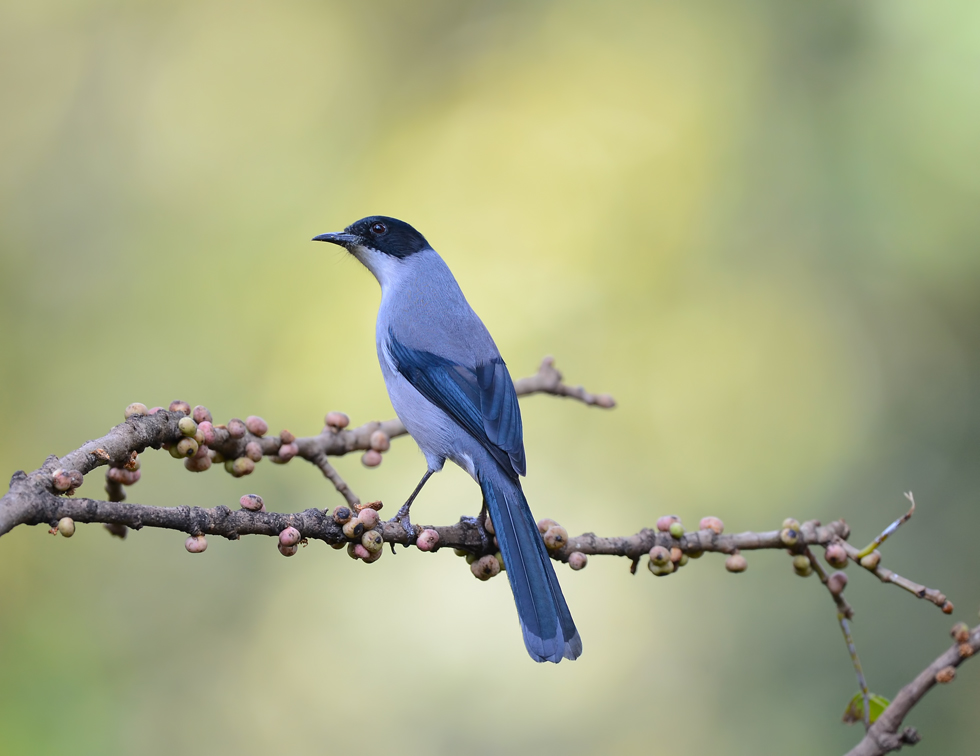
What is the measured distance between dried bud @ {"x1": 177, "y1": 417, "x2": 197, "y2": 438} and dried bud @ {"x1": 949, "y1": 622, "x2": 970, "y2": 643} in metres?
2.01

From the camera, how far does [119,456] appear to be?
2.11 meters

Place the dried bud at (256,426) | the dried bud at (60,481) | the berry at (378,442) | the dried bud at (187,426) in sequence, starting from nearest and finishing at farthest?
1. the dried bud at (60,481)
2. the dried bud at (187,426)
3. the dried bud at (256,426)
4. the berry at (378,442)

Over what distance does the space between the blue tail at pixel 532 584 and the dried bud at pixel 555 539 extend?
1.4 inches

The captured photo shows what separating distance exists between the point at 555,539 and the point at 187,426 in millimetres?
1115

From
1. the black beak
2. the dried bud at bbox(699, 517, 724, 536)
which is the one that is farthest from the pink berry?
the black beak

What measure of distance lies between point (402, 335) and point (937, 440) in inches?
177

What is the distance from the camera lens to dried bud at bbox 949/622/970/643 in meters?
2.00

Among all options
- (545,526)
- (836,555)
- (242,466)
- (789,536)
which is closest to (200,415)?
(242,466)

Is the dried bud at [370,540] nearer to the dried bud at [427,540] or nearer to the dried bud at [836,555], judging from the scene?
the dried bud at [427,540]

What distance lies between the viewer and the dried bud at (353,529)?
2096 mm

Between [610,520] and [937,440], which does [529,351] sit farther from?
[937,440]

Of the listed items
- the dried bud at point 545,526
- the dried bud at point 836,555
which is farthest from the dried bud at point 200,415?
the dried bud at point 836,555

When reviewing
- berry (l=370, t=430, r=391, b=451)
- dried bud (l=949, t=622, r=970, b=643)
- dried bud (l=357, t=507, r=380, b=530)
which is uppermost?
berry (l=370, t=430, r=391, b=451)

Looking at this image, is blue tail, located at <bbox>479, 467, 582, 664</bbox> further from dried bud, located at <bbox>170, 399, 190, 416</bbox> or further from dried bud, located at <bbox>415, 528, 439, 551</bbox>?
dried bud, located at <bbox>170, 399, 190, 416</bbox>
